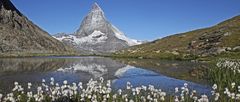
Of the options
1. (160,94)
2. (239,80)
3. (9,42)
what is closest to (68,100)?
(160,94)

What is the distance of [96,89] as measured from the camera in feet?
63.2

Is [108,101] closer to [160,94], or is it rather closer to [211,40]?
[160,94]

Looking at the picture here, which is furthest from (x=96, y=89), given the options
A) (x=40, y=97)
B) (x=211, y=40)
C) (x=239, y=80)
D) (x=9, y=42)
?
(x=9, y=42)

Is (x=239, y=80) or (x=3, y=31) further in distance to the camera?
(x=3, y=31)

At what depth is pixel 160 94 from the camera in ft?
63.3

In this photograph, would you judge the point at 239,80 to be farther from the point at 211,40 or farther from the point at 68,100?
the point at 211,40

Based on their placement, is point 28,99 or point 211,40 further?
point 211,40

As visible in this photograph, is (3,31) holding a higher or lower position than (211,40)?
higher

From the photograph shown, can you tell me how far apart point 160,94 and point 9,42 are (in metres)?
177

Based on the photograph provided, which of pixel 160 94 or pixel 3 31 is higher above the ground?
pixel 3 31

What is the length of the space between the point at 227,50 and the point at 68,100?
9329 centimetres

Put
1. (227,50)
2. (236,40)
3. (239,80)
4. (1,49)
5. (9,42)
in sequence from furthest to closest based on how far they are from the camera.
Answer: (9,42)
(1,49)
(236,40)
(227,50)
(239,80)

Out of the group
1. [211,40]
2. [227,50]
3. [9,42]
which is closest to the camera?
[227,50]

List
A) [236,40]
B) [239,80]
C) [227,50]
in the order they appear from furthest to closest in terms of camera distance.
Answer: [236,40]
[227,50]
[239,80]
